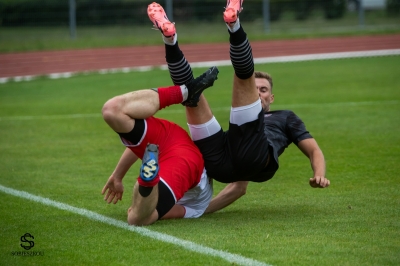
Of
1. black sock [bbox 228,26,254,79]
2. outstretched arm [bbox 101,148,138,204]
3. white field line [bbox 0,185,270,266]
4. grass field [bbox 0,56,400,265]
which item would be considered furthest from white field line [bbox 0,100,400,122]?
black sock [bbox 228,26,254,79]

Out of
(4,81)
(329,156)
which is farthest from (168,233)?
(4,81)

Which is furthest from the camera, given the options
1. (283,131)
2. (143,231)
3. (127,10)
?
(127,10)

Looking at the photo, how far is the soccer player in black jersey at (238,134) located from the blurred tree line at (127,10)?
24.4m

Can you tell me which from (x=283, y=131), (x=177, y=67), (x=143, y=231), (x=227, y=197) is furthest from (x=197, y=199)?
(x=177, y=67)

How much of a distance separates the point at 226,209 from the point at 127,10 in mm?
25248

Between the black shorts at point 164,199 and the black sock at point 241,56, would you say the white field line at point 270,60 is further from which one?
the black shorts at point 164,199

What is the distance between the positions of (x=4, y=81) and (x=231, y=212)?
1467 centimetres

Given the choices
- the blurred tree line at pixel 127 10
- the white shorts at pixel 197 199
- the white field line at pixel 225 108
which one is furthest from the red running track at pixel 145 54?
the white shorts at pixel 197 199

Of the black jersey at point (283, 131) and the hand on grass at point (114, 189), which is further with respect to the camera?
the black jersey at point (283, 131)

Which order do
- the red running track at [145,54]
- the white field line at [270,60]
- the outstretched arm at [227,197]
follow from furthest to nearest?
1. the red running track at [145,54]
2. the white field line at [270,60]
3. the outstretched arm at [227,197]

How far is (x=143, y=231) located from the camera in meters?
6.00

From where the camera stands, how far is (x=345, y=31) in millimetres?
31516

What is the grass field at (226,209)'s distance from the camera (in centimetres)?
531

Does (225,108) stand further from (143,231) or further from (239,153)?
(143,231)
